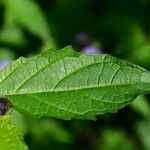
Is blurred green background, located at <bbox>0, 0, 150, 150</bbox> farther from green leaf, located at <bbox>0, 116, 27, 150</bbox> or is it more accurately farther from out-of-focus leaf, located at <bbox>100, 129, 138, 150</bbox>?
green leaf, located at <bbox>0, 116, 27, 150</bbox>

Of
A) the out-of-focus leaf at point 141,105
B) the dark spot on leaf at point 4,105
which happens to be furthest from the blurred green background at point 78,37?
the dark spot on leaf at point 4,105

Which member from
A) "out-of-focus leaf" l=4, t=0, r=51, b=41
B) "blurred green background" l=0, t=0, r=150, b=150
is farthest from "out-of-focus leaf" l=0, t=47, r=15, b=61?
"out-of-focus leaf" l=4, t=0, r=51, b=41

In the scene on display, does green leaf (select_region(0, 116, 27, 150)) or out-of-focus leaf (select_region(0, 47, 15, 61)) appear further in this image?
out-of-focus leaf (select_region(0, 47, 15, 61))

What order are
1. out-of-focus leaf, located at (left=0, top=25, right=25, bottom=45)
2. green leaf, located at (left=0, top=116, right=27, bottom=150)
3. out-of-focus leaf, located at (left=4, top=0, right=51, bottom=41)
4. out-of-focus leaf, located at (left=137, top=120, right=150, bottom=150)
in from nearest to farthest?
green leaf, located at (left=0, top=116, right=27, bottom=150)
out-of-focus leaf, located at (left=4, top=0, right=51, bottom=41)
out-of-focus leaf, located at (left=0, top=25, right=25, bottom=45)
out-of-focus leaf, located at (left=137, top=120, right=150, bottom=150)

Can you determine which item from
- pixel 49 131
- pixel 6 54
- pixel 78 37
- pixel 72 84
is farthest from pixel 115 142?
pixel 72 84

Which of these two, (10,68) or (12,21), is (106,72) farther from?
(12,21)

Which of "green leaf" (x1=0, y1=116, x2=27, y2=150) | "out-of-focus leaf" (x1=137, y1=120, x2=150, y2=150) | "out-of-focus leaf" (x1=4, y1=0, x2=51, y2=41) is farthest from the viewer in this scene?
"out-of-focus leaf" (x1=137, y1=120, x2=150, y2=150)

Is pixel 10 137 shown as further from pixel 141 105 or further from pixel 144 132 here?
pixel 144 132

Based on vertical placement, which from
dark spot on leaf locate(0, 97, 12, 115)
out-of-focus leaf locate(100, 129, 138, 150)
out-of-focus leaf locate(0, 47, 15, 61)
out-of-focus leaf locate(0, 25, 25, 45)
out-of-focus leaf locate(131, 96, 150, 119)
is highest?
out-of-focus leaf locate(0, 25, 25, 45)
